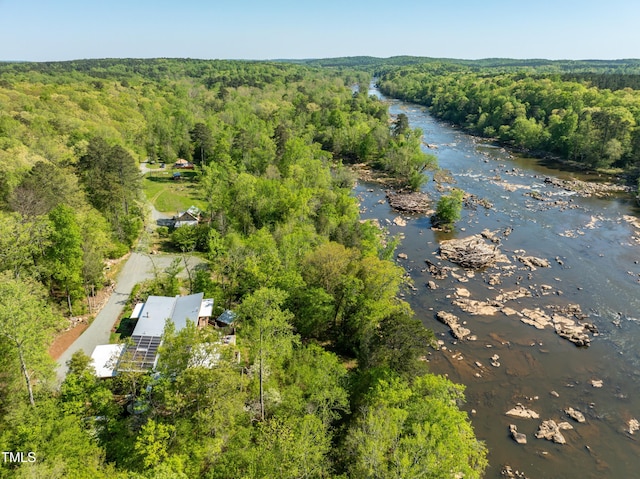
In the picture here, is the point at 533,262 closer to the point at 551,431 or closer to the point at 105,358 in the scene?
the point at 551,431

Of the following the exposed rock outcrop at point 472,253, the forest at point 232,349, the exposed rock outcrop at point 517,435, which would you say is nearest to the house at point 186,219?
the forest at point 232,349

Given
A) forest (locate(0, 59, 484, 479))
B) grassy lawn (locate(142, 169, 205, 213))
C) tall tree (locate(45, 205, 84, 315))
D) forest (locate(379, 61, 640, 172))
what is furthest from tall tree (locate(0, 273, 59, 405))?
forest (locate(379, 61, 640, 172))

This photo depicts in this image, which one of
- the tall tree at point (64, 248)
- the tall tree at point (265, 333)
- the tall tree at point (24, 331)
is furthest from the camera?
the tall tree at point (64, 248)

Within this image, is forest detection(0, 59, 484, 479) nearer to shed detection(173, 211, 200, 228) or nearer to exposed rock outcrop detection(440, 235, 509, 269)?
shed detection(173, 211, 200, 228)

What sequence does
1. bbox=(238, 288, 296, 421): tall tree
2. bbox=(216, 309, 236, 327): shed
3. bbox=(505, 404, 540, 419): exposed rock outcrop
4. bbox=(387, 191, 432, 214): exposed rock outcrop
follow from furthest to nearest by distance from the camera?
bbox=(387, 191, 432, 214): exposed rock outcrop → bbox=(216, 309, 236, 327): shed → bbox=(505, 404, 540, 419): exposed rock outcrop → bbox=(238, 288, 296, 421): tall tree

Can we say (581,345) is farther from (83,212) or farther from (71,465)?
(83,212)

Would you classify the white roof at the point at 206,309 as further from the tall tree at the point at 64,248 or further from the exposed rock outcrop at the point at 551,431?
the exposed rock outcrop at the point at 551,431
